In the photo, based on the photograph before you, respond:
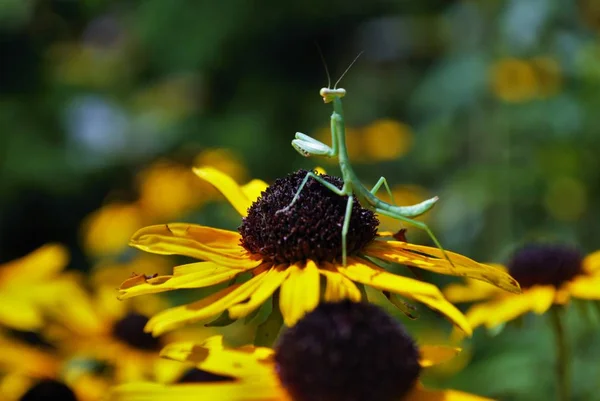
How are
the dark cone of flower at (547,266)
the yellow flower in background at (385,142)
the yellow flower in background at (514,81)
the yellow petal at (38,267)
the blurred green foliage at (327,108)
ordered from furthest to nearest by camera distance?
the yellow flower in background at (385,142) < the yellow flower in background at (514,81) < the blurred green foliage at (327,108) < the yellow petal at (38,267) < the dark cone of flower at (547,266)

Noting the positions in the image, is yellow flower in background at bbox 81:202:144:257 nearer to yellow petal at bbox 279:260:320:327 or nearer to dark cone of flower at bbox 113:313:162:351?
dark cone of flower at bbox 113:313:162:351

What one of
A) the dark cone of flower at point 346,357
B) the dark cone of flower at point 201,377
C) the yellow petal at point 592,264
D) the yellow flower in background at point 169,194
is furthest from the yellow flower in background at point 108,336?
the yellow flower in background at point 169,194

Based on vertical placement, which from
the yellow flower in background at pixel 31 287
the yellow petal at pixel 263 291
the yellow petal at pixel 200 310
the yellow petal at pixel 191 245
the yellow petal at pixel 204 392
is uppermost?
the yellow petal at pixel 191 245

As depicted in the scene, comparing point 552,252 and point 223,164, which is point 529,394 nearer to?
point 552,252

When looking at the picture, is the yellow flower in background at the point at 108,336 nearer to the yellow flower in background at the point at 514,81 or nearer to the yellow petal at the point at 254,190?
the yellow petal at the point at 254,190

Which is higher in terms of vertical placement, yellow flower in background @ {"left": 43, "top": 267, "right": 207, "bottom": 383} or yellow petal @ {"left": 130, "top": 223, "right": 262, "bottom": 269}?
yellow petal @ {"left": 130, "top": 223, "right": 262, "bottom": 269}

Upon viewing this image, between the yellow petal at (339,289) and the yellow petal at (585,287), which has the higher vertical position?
the yellow petal at (339,289)

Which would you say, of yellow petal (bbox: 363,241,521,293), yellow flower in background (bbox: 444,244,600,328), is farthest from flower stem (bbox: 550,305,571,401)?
yellow petal (bbox: 363,241,521,293)
